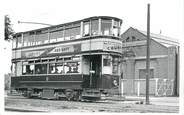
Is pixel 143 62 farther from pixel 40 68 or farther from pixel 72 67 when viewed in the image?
pixel 40 68

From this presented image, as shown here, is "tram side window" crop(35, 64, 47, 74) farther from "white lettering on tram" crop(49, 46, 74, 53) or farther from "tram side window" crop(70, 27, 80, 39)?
"tram side window" crop(70, 27, 80, 39)

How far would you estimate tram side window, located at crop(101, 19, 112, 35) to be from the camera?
1264 centimetres

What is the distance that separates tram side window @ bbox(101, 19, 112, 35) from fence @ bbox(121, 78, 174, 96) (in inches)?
73.4

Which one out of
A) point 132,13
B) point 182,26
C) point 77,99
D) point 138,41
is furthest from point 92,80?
point 182,26

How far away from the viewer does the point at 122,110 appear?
32.9 ft

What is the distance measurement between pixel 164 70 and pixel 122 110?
468cm

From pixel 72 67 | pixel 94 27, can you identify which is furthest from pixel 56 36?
pixel 94 27

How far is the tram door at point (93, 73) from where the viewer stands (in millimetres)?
13031

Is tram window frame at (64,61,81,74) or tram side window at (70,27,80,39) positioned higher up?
tram side window at (70,27,80,39)

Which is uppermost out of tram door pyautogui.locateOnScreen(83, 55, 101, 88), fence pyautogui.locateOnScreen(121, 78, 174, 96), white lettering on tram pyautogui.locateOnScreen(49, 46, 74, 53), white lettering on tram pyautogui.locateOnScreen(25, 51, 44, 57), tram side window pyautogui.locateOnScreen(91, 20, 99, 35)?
tram side window pyautogui.locateOnScreen(91, 20, 99, 35)

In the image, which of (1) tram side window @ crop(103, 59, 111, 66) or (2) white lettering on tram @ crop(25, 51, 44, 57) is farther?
(2) white lettering on tram @ crop(25, 51, 44, 57)

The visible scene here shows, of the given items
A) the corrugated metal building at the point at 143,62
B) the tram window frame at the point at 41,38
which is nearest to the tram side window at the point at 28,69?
the tram window frame at the point at 41,38

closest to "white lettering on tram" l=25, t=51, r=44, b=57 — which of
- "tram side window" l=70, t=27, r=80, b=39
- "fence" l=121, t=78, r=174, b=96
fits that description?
"tram side window" l=70, t=27, r=80, b=39

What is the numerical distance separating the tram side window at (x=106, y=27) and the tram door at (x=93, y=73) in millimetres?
906
